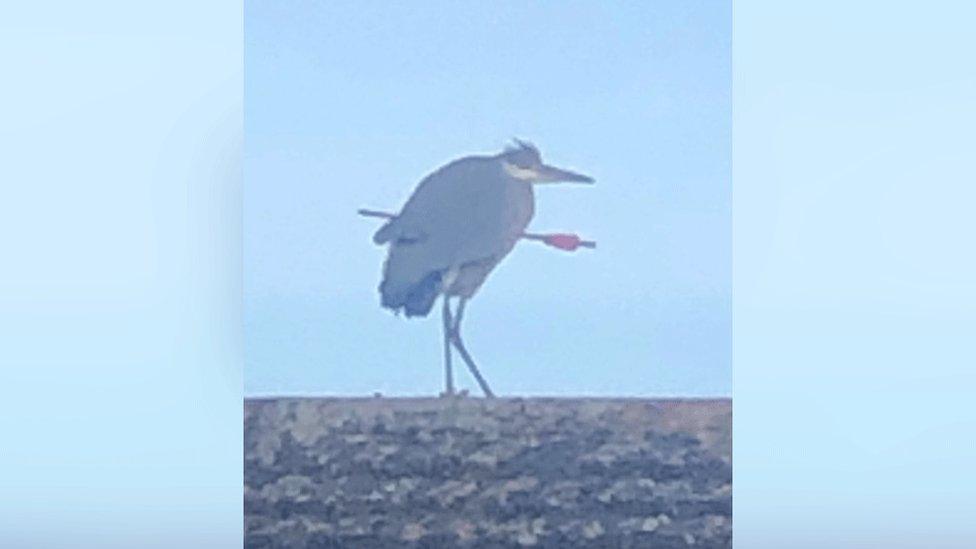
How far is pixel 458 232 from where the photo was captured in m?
6.47

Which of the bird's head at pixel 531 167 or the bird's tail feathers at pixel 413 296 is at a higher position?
the bird's head at pixel 531 167

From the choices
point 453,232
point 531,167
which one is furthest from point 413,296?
point 531,167

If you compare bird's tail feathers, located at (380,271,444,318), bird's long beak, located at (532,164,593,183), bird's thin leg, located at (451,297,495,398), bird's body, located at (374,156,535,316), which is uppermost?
bird's long beak, located at (532,164,593,183)

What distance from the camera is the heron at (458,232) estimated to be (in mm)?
6336

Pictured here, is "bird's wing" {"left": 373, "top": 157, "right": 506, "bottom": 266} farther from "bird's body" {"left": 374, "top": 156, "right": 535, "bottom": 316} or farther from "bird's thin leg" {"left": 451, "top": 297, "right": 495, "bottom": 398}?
"bird's thin leg" {"left": 451, "top": 297, "right": 495, "bottom": 398}

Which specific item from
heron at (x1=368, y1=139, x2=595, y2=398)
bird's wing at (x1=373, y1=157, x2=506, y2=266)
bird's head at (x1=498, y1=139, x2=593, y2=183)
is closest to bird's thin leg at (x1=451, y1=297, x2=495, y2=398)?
heron at (x1=368, y1=139, x2=595, y2=398)

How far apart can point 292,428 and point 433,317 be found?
0.56 metres

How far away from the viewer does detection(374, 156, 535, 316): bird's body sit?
6359 millimetres

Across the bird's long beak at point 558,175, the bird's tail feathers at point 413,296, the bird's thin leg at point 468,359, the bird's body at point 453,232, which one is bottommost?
the bird's thin leg at point 468,359

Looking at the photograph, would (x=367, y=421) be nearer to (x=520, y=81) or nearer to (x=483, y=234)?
(x=483, y=234)

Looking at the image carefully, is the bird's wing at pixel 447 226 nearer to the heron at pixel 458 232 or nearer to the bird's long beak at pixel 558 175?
the heron at pixel 458 232

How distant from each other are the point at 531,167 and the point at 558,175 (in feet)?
0.29

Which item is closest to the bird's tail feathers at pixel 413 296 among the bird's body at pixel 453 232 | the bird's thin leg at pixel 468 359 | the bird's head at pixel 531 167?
the bird's body at pixel 453 232

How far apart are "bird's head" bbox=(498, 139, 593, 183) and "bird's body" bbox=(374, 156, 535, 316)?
0.03 metres
